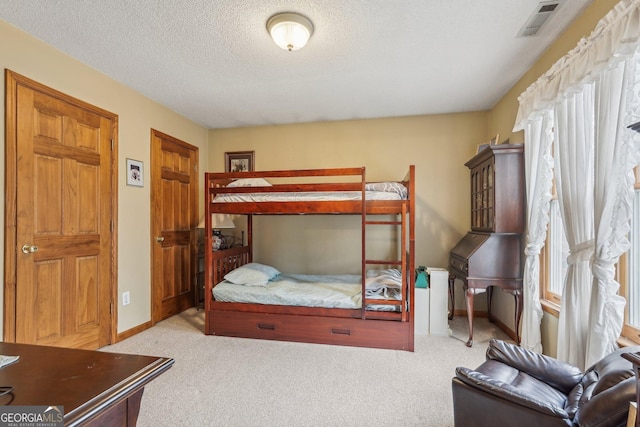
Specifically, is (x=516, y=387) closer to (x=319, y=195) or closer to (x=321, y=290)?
(x=321, y=290)

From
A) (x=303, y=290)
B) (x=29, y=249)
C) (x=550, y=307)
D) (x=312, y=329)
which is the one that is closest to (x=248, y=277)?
(x=303, y=290)

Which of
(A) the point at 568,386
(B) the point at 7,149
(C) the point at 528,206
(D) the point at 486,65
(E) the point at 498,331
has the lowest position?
(E) the point at 498,331

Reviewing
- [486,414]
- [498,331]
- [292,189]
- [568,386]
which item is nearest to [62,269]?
[292,189]

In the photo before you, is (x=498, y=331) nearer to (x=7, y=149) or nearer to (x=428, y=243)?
(x=428, y=243)

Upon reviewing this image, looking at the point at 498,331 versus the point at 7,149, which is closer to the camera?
the point at 7,149

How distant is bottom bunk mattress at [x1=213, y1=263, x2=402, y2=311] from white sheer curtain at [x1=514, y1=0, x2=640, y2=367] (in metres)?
1.29

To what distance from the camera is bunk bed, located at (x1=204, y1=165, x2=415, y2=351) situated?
266 centimetres

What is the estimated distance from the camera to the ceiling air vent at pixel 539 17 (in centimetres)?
180

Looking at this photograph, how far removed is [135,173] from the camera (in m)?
3.04

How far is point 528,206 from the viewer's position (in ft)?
8.16

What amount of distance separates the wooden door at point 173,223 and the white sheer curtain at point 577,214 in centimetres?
374

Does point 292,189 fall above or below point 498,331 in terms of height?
above

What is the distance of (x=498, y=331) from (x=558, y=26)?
2801 millimetres

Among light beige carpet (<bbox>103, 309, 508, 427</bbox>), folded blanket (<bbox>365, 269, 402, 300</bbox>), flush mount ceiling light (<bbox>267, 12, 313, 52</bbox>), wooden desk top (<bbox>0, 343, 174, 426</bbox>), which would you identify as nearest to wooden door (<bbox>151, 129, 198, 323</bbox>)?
light beige carpet (<bbox>103, 309, 508, 427</bbox>)
